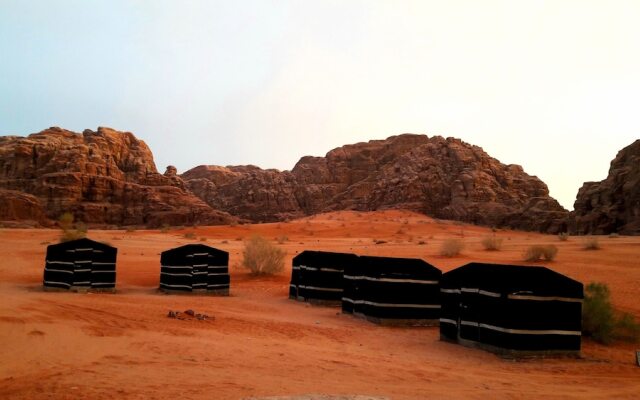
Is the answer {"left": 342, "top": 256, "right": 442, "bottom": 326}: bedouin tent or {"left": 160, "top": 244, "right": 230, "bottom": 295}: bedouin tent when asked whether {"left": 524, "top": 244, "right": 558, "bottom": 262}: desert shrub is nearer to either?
{"left": 342, "top": 256, "right": 442, "bottom": 326}: bedouin tent

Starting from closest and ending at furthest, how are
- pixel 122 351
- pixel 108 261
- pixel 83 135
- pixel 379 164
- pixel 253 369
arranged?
pixel 253 369 → pixel 122 351 → pixel 108 261 → pixel 83 135 → pixel 379 164

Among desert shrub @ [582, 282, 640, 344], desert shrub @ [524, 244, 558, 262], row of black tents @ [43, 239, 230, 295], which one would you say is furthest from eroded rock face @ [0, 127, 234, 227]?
desert shrub @ [582, 282, 640, 344]

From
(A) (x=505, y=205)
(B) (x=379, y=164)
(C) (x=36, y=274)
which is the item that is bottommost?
(C) (x=36, y=274)

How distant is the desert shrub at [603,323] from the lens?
565 inches

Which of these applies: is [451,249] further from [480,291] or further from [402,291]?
[480,291]

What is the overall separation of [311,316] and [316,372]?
8827 mm

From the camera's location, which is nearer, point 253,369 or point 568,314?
point 253,369

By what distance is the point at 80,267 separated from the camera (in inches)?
872

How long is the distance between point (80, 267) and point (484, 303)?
16.3m

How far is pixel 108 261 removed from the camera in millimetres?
22688

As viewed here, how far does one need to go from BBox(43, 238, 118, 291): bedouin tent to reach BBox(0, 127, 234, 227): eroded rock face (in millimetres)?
56495

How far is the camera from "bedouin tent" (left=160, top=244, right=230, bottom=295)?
23.2 meters

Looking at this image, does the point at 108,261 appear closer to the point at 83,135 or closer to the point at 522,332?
the point at 522,332

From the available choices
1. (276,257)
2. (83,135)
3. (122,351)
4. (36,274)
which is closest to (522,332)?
(122,351)
